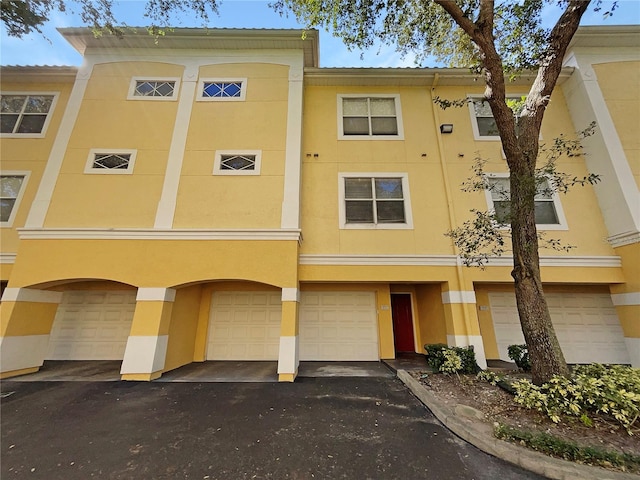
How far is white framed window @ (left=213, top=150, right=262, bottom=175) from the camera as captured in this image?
6973 millimetres

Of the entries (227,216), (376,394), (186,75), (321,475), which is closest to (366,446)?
(321,475)

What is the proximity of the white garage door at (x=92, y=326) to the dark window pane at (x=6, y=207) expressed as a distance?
249cm

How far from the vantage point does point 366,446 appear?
10.6 feet

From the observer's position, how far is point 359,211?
7.33 meters

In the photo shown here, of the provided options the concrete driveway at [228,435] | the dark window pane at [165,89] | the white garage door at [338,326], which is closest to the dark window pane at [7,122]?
the dark window pane at [165,89]

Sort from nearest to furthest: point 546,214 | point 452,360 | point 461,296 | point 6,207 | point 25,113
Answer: point 452,360, point 461,296, point 6,207, point 546,214, point 25,113

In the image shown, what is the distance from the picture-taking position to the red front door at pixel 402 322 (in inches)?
334

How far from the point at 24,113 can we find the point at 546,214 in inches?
605

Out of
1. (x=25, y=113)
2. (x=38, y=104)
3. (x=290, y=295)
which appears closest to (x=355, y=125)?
(x=290, y=295)

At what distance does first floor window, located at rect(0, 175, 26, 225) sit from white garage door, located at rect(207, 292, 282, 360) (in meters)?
5.65

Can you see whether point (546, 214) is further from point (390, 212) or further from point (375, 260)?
point (375, 260)

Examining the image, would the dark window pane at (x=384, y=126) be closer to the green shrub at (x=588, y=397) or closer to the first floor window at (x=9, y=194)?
the green shrub at (x=588, y=397)

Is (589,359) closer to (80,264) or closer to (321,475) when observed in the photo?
(321,475)

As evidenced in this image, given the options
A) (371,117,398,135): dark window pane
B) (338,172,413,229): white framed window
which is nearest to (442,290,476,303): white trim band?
(338,172,413,229): white framed window
